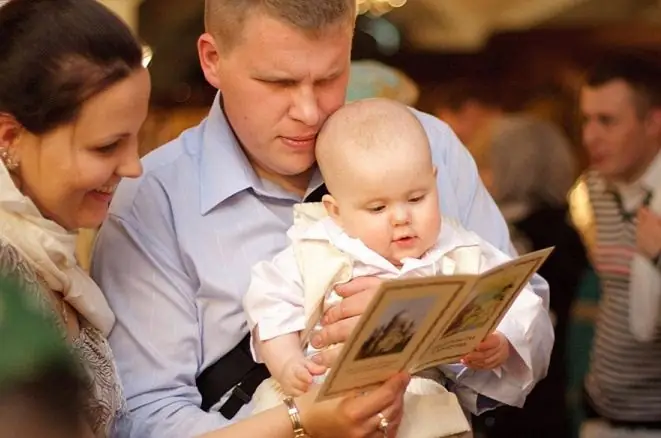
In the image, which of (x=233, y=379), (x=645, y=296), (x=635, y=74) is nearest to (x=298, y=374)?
(x=233, y=379)

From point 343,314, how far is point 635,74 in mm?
2030

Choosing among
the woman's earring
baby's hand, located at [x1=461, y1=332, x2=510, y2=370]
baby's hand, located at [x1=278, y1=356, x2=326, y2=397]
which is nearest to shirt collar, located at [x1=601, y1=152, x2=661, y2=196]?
baby's hand, located at [x1=461, y1=332, x2=510, y2=370]

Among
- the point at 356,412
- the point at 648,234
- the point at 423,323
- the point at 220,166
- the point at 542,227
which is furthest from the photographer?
the point at 542,227

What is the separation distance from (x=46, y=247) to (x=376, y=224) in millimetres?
446

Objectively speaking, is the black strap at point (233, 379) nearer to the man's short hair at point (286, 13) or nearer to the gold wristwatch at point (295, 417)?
the gold wristwatch at point (295, 417)

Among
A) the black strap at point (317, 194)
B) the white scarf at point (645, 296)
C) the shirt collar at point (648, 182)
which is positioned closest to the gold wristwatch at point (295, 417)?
the black strap at point (317, 194)

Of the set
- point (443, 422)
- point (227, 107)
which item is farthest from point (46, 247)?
point (443, 422)

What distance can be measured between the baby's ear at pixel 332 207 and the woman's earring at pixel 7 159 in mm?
430

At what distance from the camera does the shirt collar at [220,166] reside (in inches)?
63.2

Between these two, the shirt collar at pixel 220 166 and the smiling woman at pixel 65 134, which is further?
the shirt collar at pixel 220 166

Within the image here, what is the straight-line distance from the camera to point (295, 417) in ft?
4.66

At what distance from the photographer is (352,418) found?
1.39 meters

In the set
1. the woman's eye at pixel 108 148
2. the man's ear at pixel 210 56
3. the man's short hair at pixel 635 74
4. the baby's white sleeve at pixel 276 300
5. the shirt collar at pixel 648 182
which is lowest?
the shirt collar at pixel 648 182

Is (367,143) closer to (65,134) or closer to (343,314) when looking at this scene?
(343,314)
